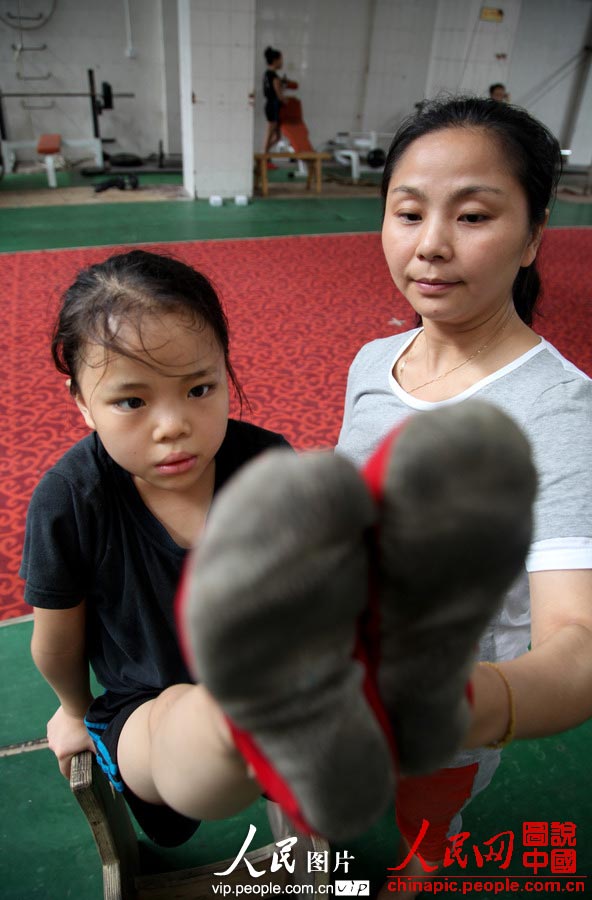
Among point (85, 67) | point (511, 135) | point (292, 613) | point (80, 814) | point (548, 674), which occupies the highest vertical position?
point (85, 67)

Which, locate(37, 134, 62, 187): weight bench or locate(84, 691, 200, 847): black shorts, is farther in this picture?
locate(37, 134, 62, 187): weight bench

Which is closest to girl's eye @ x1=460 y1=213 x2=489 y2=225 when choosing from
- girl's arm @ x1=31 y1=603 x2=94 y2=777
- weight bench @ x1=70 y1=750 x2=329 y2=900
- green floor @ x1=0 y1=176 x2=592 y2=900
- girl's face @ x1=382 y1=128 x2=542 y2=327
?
girl's face @ x1=382 y1=128 x2=542 y2=327

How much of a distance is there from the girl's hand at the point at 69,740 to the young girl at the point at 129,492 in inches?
2.6

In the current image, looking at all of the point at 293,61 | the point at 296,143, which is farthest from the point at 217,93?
the point at 293,61

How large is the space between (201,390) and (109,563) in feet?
0.89

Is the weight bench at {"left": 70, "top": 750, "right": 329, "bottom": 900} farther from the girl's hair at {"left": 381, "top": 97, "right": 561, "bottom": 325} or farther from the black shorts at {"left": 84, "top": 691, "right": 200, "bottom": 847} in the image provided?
the girl's hair at {"left": 381, "top": 97, "right": 561, "bottom": 325}

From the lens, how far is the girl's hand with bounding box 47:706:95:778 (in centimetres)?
93

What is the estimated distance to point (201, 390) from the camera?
30.6 inches

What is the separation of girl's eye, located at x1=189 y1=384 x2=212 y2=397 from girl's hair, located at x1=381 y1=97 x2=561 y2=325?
462mm

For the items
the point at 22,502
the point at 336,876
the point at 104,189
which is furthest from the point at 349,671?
the point at 104,189

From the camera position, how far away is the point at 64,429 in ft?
8.32

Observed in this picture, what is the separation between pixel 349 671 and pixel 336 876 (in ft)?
3.54

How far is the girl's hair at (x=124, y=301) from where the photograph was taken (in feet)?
2.43

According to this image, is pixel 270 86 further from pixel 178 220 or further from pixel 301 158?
pixel 178 220
